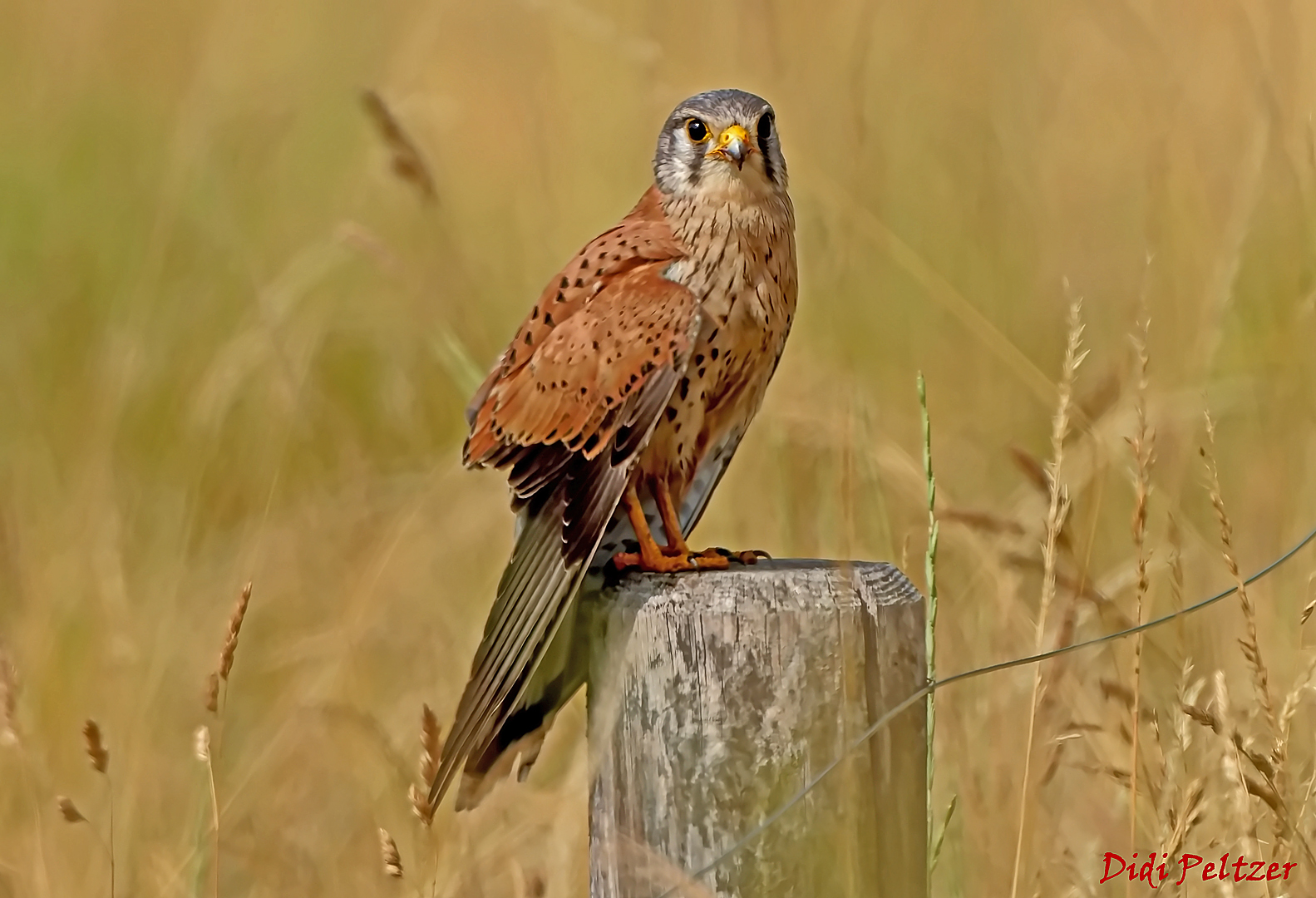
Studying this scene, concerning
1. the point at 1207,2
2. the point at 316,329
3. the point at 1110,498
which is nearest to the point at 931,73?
the point at 1207,2

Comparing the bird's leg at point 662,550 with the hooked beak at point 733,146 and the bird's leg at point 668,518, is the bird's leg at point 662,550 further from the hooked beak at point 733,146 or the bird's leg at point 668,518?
the hooked beak at point 733,146

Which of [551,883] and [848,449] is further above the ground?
[848,449]

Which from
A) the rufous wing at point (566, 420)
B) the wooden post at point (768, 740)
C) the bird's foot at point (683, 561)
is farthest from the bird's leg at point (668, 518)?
the wooden post at point (768, 740)

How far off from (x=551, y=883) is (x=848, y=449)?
3.91 ft

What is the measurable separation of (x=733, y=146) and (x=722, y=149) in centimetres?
3

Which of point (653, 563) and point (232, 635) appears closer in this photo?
point (232, 635)

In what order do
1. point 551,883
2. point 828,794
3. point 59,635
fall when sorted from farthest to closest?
1. point 59,635
2. point 551,883
3. point 828,794

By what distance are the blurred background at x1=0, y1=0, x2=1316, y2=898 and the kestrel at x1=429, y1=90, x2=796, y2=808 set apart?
9.1 inches

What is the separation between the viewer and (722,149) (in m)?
3.14

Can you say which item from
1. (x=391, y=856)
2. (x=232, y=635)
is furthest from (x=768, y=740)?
(x=232, y=635)

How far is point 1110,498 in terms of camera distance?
4395mm

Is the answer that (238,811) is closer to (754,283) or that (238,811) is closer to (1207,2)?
(754,283)

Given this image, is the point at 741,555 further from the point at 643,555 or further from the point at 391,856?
the point at 391,856
